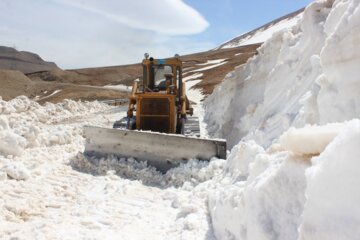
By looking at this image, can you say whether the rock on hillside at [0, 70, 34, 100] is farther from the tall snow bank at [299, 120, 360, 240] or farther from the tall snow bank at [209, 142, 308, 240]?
the tall snow bank at [299, 120, 360, 240]

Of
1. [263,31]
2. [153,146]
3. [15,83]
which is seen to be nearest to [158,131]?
[153,146]

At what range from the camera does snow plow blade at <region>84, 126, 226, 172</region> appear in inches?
297

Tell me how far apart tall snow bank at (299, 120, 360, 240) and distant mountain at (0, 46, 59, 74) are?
84.4 m

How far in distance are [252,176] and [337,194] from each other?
1689 millimetres

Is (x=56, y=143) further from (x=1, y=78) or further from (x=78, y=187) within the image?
(x=1, y=78)

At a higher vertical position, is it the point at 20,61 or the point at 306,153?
the point at 20,61

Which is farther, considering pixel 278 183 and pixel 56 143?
pixel 56 143

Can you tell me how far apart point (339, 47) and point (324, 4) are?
3.77m

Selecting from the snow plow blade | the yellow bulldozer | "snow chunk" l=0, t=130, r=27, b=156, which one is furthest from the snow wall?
"snow chunk" l=0, t=130, r=27, b=156

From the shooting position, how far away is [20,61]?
91000mm

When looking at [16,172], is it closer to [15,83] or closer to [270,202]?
[270,202]

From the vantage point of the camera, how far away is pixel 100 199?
19.3 ft

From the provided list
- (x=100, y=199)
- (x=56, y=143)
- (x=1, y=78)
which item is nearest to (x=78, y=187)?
(x=100, y=199)

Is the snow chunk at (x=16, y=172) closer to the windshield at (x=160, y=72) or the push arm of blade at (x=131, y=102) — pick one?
the push arm of blade at (x=131, y=102)
